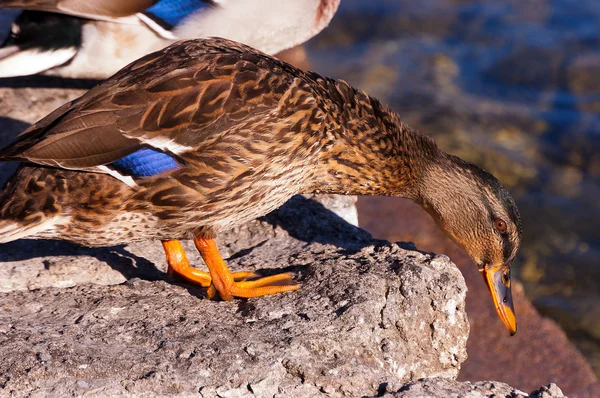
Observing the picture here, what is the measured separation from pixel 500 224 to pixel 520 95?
5.81 meters

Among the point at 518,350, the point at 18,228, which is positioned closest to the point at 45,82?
the point at 18,228

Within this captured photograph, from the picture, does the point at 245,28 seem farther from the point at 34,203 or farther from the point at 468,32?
the point at 468,32

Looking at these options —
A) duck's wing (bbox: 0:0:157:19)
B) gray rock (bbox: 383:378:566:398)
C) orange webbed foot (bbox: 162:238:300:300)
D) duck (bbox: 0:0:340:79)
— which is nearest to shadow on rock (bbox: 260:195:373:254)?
orange webbed foot (bbox: 162:238:300:300)

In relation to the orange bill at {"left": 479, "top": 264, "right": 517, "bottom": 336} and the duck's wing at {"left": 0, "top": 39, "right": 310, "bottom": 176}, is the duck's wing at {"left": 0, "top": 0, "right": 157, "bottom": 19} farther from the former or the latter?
the orange bill at {"left": 479, "top": 264, "right": 517, "bottom": 336}

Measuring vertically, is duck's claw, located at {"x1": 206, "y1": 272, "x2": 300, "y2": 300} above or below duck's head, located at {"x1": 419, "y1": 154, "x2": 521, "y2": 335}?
above

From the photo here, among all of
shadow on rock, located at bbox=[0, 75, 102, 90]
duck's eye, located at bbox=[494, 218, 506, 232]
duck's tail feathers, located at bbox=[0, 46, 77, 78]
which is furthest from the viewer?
shadow on rock, located at bbox=[0, 75, 102, 90]

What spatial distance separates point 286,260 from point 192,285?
516mm

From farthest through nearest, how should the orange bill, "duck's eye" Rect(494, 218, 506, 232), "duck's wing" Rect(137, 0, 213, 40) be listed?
"duck's wing" Rect(137, 0, 213, 40), the orange bill, "duck's eye" Rect(494, 218, 506, 232)

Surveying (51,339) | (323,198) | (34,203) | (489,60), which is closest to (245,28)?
(323,198)

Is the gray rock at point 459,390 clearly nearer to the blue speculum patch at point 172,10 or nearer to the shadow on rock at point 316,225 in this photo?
the shadow on rock at point 316,225

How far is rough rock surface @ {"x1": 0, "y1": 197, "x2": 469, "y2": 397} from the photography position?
126 inches

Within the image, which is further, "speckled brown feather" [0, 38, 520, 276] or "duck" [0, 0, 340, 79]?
"duck" [0, 0, 340, 79]

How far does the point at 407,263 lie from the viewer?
3.96 m

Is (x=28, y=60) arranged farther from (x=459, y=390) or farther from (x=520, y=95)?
(x=520, y=95)
